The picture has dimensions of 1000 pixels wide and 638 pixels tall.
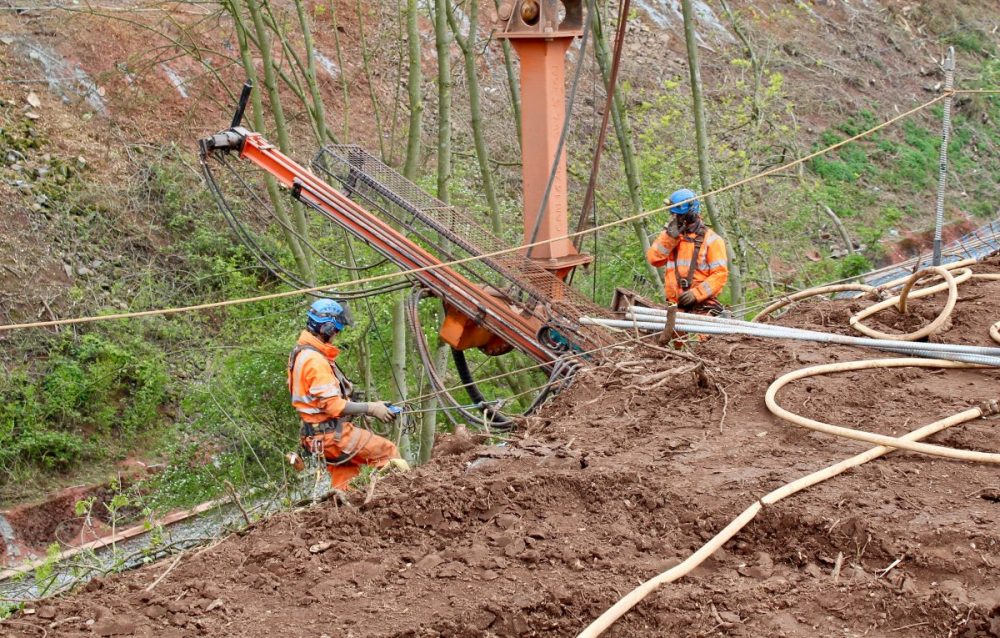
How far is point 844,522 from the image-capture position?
4320 mm

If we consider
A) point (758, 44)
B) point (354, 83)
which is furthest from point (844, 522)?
point (758, 44)

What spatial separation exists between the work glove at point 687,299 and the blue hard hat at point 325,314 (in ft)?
8.44

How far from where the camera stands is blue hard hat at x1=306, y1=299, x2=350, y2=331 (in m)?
7.43

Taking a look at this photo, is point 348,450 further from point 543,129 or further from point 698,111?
point 698,111

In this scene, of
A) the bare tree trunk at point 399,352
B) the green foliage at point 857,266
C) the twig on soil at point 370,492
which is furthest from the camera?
the green foliage at point 857,266

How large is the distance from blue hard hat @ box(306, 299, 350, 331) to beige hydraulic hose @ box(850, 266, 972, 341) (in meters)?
3.35

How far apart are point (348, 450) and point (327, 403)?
1.36ft

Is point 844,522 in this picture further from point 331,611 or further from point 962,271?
point 962,271

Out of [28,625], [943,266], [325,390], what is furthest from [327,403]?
[943,266]

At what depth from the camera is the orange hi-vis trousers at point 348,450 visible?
25.0 feet

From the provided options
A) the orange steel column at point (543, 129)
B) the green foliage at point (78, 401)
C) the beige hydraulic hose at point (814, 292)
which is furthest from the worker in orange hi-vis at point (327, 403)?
the green foliage at point (78, 401)

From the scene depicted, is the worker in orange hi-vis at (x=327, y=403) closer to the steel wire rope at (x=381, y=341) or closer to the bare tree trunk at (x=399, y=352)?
the steel wire rope at (x=381, y=341)

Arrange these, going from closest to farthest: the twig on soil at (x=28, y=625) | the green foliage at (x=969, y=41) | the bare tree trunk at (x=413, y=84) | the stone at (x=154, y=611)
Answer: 1. the twig on soil at (x=28, y=625)
2. the stone at (x=154, y=611)
3. the bare tree trunk at (x=413, y=84)
4. the green foliage at (x=969, y=41)

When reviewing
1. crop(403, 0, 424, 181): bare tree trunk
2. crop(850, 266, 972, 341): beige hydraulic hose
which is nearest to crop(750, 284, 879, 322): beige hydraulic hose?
crop(850, 266, 972, 341): beige hydraulic hose
